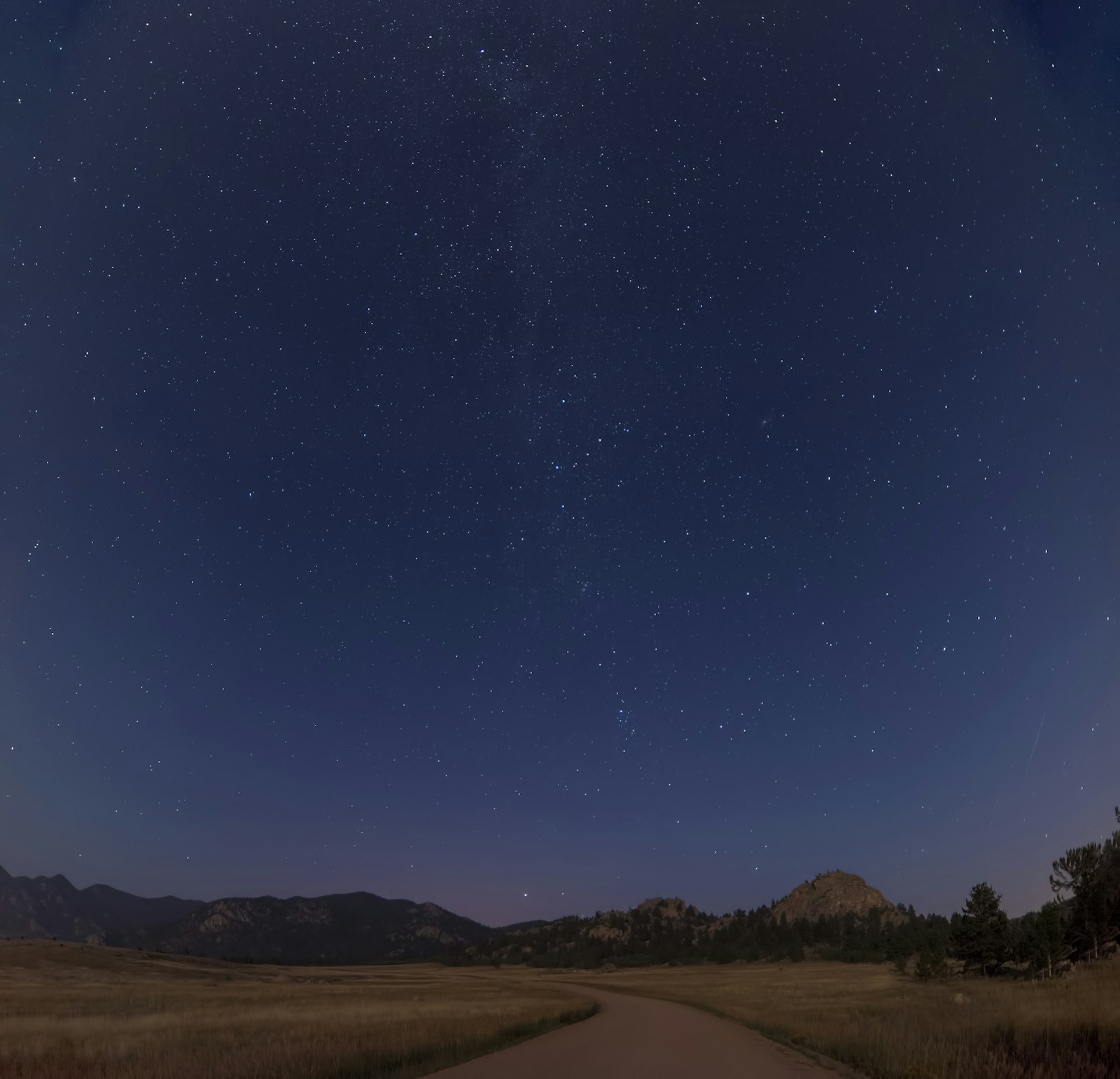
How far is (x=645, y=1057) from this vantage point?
610 inches

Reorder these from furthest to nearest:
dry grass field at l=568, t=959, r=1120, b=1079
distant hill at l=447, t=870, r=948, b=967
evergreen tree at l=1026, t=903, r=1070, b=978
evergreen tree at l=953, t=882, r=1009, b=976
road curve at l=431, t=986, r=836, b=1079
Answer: distant hill at l=447, t=870, r=948, b=967
evergreen tree at l=953, t=882, r=1009, b=976
evergreen tree at l=1026, t=903, r=1070, b=978
road curve at l=431, t=986, r=836, b=1079
dry grass field at l=568, t=959, r=1120, b=1079

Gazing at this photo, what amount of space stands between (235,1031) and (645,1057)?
16.2m

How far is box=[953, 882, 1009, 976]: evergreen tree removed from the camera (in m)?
55.6

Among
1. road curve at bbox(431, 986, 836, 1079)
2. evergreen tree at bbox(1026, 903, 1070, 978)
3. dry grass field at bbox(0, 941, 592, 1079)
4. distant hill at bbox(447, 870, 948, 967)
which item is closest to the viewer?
road curve at bbox(431, 986, 836, 1079)

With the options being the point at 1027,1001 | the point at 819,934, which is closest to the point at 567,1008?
the point at 1027,1001

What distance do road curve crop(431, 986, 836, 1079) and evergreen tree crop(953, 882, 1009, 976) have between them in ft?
141

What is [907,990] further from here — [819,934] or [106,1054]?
[819,934]

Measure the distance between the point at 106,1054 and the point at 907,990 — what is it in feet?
143

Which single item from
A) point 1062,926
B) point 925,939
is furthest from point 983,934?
point 925,939

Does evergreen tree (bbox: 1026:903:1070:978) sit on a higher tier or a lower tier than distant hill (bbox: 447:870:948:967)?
higher

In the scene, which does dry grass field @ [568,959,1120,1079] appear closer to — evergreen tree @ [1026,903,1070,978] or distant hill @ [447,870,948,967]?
evergreen tree @ [1026,903,1070,978]

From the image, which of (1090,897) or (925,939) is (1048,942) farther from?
(925,939)

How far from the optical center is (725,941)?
162625mm

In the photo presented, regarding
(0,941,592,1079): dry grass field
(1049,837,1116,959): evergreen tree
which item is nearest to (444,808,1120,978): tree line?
(1049,837,1116,959): evergreen tree
